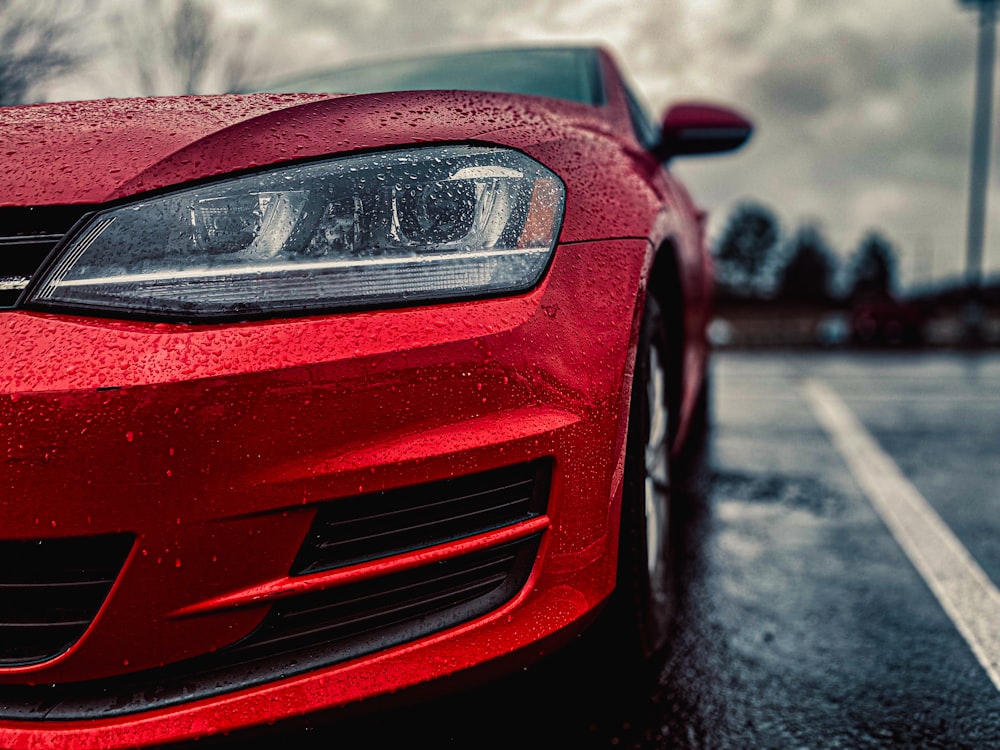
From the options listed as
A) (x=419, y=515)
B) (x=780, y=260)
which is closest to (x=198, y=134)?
(x=419, y=515)

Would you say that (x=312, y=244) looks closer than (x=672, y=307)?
Yes

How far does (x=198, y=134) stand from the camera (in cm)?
115

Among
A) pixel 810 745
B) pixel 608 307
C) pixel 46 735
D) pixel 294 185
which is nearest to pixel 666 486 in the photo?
pixel 810 745

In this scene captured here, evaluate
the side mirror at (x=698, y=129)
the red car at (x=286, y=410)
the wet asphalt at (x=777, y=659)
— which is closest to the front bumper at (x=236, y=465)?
the red car at (x=286, y=410)

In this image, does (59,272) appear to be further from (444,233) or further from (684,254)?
(684,254)

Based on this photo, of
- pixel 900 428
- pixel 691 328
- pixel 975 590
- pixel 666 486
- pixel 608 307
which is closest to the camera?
pixel 608 307

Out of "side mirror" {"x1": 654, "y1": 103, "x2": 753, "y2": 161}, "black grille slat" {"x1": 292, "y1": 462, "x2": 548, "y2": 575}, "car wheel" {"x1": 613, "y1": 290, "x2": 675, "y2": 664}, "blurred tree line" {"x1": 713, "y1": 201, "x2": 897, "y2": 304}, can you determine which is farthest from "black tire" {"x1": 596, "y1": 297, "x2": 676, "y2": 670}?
"blurred tree line" {"x1": 713, "y1": 201, "x2": 897, "y2": 304}

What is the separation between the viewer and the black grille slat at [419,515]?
107cm

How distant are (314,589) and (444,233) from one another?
52cm

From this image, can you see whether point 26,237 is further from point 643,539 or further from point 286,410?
point 643,539

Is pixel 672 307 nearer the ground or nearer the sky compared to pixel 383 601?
nearer the sky

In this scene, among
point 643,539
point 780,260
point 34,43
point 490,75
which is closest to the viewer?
point 643,539

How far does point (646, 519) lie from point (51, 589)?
0.96m

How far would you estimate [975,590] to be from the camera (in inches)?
85.7
